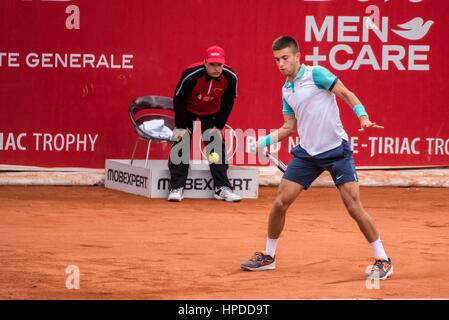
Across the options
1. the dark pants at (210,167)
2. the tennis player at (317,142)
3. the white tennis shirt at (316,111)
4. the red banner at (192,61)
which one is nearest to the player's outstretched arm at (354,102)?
the tennis player at (317,142)

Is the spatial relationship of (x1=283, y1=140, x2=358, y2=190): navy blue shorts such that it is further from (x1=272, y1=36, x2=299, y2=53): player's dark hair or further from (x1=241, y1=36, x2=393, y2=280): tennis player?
(x1=272, y1=36, x2=299, y2=53): player's dark hair

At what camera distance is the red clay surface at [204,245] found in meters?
8.38

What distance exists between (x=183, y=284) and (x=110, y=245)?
208 cm

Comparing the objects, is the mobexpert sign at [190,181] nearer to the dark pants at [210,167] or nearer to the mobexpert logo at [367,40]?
the dark pants at [210,167]

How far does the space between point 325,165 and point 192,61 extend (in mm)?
6647

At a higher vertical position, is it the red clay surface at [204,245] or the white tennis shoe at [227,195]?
the white tennis shoe at [227,195]

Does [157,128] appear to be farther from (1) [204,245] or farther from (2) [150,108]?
(1) [204,245]

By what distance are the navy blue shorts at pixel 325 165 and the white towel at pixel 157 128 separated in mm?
5720

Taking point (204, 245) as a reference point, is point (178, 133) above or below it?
above

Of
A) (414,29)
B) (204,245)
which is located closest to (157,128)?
(414,29)

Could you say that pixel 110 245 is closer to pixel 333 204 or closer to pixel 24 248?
pixel 24 248

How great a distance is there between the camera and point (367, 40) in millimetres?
15516

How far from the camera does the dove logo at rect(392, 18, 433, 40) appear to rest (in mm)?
15578

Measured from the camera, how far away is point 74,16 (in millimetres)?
15148
